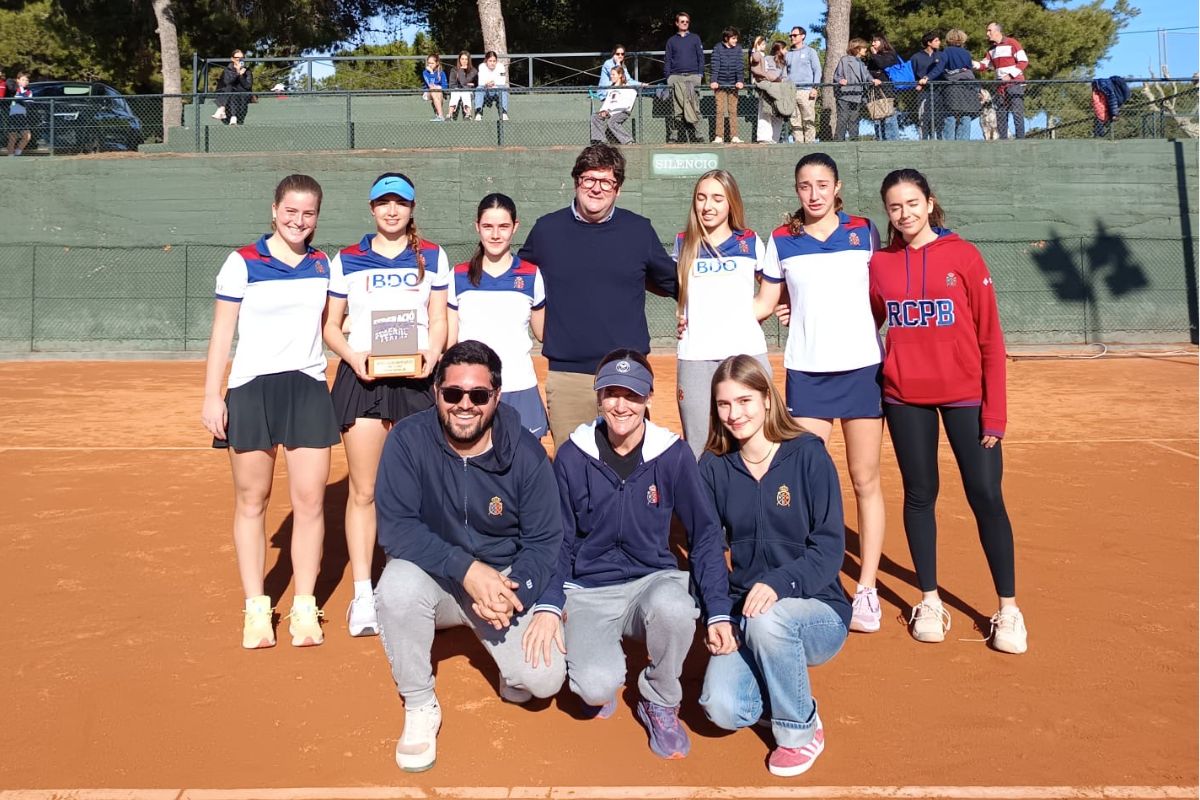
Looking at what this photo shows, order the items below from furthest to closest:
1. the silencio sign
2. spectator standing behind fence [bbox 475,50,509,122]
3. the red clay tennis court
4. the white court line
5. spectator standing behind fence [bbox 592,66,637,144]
→ spectator standing behind fence [bbox 475,50,509,122] → spectator standing behind fence [bbox 592,66,637,144] → the silencio sign → the red clay tennis court → the white court line

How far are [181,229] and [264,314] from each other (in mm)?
16852

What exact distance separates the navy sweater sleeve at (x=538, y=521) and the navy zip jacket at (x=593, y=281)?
3.30 ft

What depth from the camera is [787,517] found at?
3.82 m

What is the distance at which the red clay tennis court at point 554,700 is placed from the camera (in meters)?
3.38

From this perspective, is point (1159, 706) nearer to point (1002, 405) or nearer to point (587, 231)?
point (1002, 405)

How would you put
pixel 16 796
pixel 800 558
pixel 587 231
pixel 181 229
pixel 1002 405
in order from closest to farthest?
pixel 16 796 < pixel 800 558 < pixel 1002 405 < pixel 587 231 < pixel 181 229

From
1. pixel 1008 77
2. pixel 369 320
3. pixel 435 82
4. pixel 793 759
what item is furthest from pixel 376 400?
pixel 435 82

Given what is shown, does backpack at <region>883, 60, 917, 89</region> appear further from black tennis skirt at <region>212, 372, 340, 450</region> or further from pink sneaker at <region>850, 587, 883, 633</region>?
black tennis skirt at <region>212, 372, 340, 450</region>

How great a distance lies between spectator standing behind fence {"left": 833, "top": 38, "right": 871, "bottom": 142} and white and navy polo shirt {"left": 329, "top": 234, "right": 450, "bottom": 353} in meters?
15.9

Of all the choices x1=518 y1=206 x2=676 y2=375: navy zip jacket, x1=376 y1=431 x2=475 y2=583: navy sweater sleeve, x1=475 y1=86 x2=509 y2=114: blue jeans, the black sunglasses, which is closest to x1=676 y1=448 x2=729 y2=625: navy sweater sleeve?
the black sunglasses

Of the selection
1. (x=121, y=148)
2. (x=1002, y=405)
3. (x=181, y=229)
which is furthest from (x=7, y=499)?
(x=121, y=148)

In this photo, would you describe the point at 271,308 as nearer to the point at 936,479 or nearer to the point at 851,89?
the point at 936,479

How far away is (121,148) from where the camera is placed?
20953mm

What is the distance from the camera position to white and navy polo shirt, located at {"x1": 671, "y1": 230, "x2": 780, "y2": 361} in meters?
4.75
